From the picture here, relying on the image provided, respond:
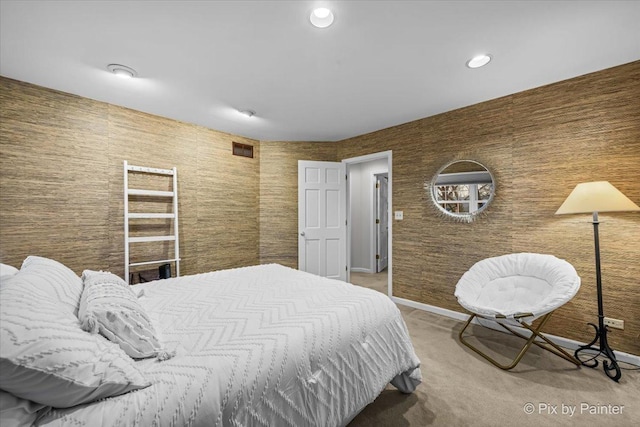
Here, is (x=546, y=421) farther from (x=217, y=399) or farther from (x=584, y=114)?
(x=584, y=114)

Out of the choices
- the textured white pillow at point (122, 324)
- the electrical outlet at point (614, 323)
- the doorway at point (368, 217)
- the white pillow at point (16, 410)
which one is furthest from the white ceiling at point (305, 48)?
the doorway at point (368, 217)

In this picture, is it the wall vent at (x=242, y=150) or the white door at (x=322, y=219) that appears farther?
the white door at (x=322, y=219)

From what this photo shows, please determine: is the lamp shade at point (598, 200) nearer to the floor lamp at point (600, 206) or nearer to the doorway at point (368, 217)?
the floor lamp at point (600, 206)

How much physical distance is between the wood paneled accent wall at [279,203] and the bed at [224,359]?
7.67 ft

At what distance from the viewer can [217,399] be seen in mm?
896

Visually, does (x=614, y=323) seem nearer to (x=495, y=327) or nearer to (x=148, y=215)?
(x=495, y=327)

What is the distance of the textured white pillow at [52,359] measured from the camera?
0.70 m

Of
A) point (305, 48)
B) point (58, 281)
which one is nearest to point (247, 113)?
point (305, 48)

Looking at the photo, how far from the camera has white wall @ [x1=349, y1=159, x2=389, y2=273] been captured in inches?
221

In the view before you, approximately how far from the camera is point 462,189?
305cm

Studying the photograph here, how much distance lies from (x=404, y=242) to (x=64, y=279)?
130 inches

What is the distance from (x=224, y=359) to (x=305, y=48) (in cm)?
201

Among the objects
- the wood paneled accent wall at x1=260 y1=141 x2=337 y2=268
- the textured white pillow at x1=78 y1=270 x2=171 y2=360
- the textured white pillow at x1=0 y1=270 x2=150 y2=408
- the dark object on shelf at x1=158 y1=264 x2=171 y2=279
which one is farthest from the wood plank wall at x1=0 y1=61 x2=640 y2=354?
the textured white pillow at x1=0 y1=270 x2=150 y2=408

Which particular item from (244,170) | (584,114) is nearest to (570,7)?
(584,114)
